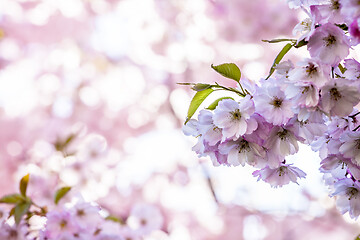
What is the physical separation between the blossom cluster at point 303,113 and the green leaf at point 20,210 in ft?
2.26

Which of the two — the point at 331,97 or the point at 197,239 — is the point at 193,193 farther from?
the point at 331,97

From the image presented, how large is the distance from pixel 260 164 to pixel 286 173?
0.08 m

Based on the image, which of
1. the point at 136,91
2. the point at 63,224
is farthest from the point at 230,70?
the point at 136,91

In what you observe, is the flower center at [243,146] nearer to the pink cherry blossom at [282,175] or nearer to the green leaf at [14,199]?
the pink cherry blossom at [282,175]

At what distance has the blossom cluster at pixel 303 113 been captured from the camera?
0.58 m

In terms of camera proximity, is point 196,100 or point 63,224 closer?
point 196,100

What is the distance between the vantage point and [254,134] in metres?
0.64

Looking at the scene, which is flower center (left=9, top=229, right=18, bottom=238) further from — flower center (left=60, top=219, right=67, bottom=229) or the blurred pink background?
the blurred pink background

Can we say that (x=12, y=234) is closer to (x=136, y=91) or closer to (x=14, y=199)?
(x=14, y=199)

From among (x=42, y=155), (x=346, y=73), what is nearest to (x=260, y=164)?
(x=346, y=73)

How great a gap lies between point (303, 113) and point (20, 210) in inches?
35.4

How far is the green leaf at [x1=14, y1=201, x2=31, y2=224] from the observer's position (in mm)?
1214

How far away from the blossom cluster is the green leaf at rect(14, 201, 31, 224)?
2.26 ft

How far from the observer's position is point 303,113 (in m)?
0.59
